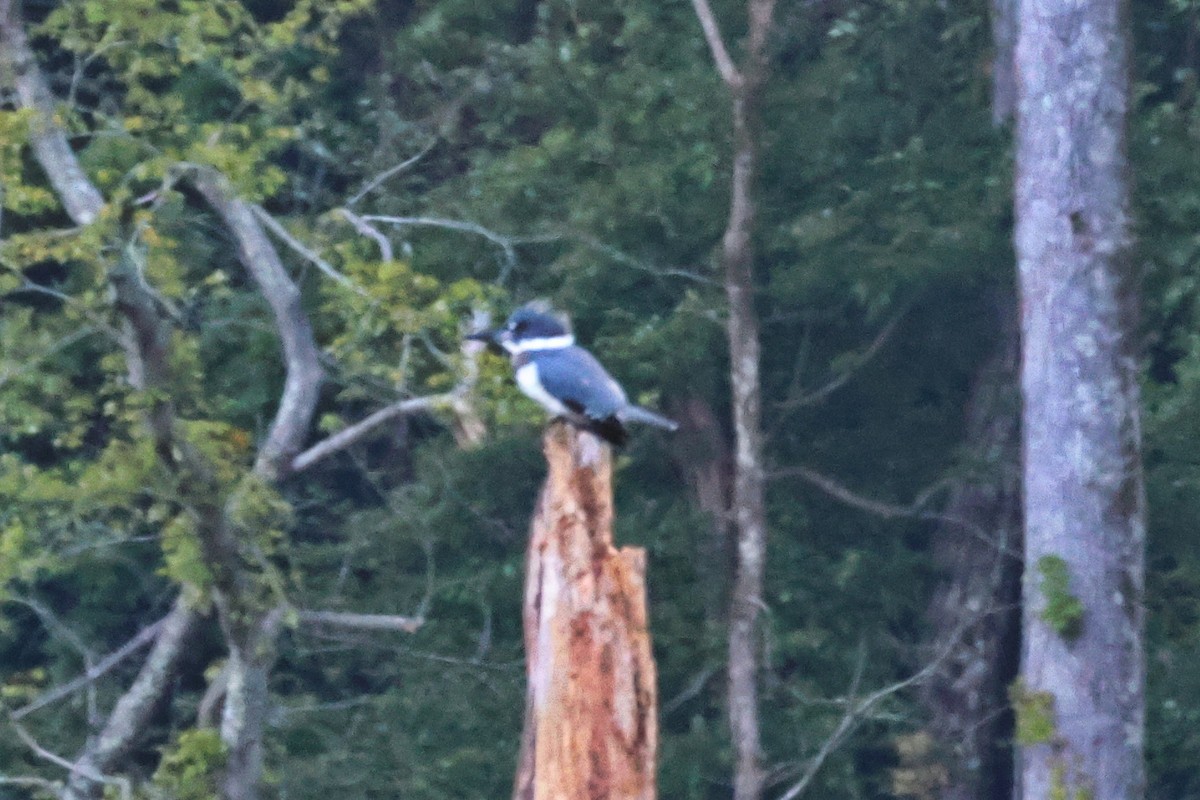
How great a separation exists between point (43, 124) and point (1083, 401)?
4.03m

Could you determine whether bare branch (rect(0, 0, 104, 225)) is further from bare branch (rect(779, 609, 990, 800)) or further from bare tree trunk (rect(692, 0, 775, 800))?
bare branch (rect(779, 609, 990, 800))

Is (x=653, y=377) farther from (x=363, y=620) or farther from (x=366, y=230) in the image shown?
(x=363, y=620)

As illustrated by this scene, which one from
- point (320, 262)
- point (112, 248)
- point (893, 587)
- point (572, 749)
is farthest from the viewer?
point (893, 587)

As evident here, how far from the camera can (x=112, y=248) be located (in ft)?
22.7

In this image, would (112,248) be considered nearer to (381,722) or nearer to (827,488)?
(381,722)

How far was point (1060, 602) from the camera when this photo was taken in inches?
309

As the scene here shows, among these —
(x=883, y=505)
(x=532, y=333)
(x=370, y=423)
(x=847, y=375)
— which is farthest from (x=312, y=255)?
(x=883, y=505)

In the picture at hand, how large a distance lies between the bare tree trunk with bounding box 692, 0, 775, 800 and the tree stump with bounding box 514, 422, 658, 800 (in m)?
3.59

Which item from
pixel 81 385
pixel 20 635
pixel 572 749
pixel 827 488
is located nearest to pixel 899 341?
pixel 827 488

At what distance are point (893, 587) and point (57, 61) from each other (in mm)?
4933

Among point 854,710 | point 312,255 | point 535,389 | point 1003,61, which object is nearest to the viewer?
point 535,389

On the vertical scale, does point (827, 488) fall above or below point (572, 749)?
above

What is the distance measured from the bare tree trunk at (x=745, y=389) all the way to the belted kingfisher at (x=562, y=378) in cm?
192

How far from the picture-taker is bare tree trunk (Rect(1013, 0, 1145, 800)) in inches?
306
